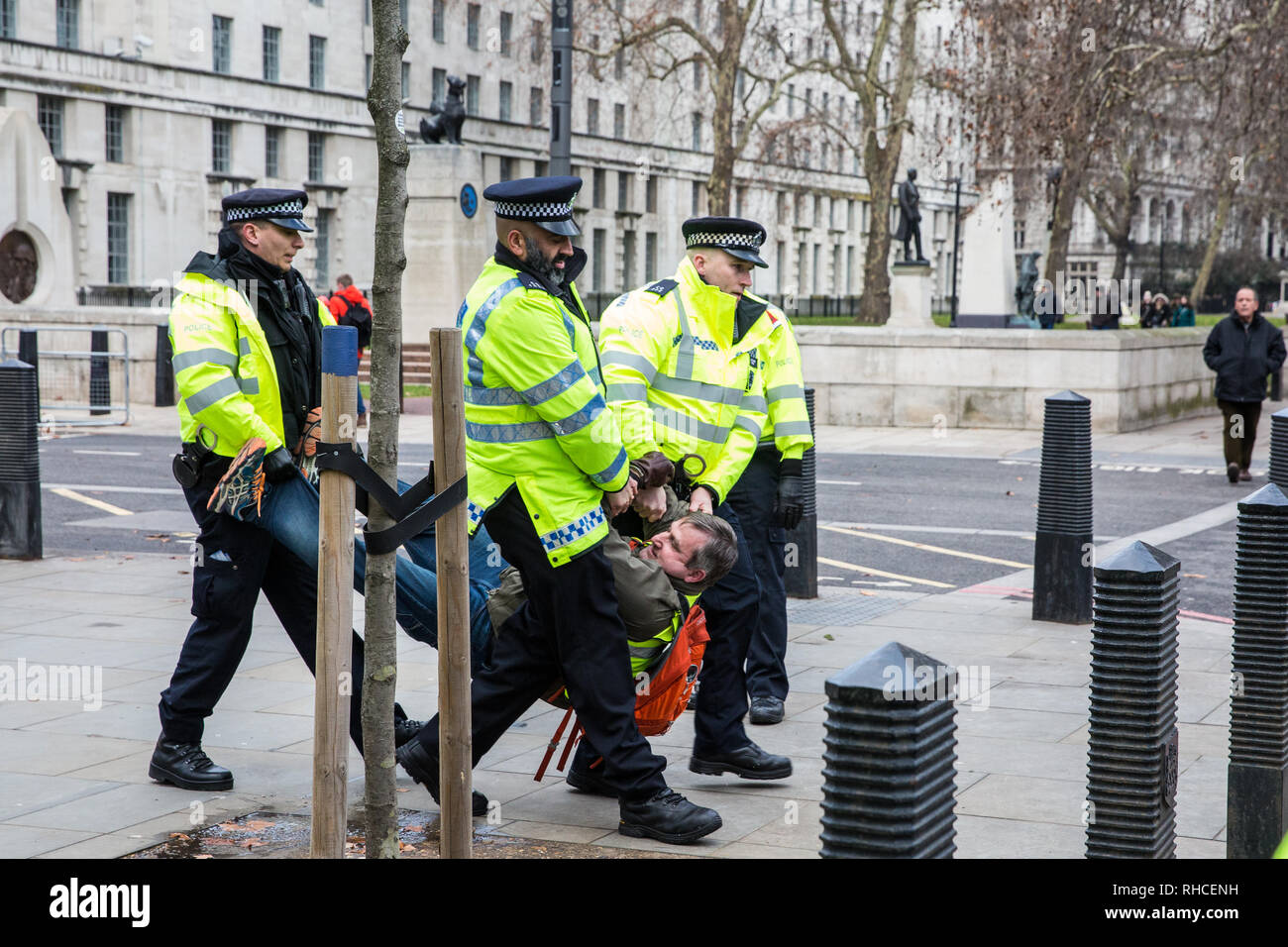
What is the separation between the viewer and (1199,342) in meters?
23.4

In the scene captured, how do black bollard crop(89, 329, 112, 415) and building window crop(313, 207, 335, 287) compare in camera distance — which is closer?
black bollard crop(89, 329, 112, 415)

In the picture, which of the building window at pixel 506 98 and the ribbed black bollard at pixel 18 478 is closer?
the ribbed black bollard at pixel 18 478

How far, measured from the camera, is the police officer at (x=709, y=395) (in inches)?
219

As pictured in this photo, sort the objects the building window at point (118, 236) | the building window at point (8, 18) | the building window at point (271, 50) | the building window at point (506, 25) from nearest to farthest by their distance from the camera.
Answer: the building window at point (8, 18) → the building window at point (118, 236) → the building window at point (271, 50) → the building window at point (506, 25)

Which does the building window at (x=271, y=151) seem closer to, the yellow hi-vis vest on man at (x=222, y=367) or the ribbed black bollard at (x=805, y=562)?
the ribbed black bollard at (x=805, y=562)

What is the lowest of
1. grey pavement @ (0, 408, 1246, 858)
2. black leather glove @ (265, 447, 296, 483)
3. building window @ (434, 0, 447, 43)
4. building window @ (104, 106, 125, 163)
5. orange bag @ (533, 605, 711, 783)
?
grey pavement @ (0, 408, 1246, 858)

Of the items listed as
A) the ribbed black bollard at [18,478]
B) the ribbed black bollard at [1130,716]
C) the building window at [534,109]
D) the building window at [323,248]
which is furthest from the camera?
the building window at [534,109]

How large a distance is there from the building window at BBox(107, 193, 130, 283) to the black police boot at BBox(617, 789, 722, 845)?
47.8 m

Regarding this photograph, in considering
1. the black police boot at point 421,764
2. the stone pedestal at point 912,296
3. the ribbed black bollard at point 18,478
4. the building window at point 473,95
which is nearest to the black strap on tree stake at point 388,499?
the black police boot at point 421,764

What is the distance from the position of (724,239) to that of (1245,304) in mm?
10952

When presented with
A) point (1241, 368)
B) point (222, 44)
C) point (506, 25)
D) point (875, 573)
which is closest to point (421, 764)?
point (875, 573)

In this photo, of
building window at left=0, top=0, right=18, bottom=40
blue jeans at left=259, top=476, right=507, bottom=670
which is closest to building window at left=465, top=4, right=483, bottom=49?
building window at left=0, top=0, right=18, bottom=40

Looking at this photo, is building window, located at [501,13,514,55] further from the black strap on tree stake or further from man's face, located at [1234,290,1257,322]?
the black strap on tree stake

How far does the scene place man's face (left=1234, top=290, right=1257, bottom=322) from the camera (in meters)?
15.2
